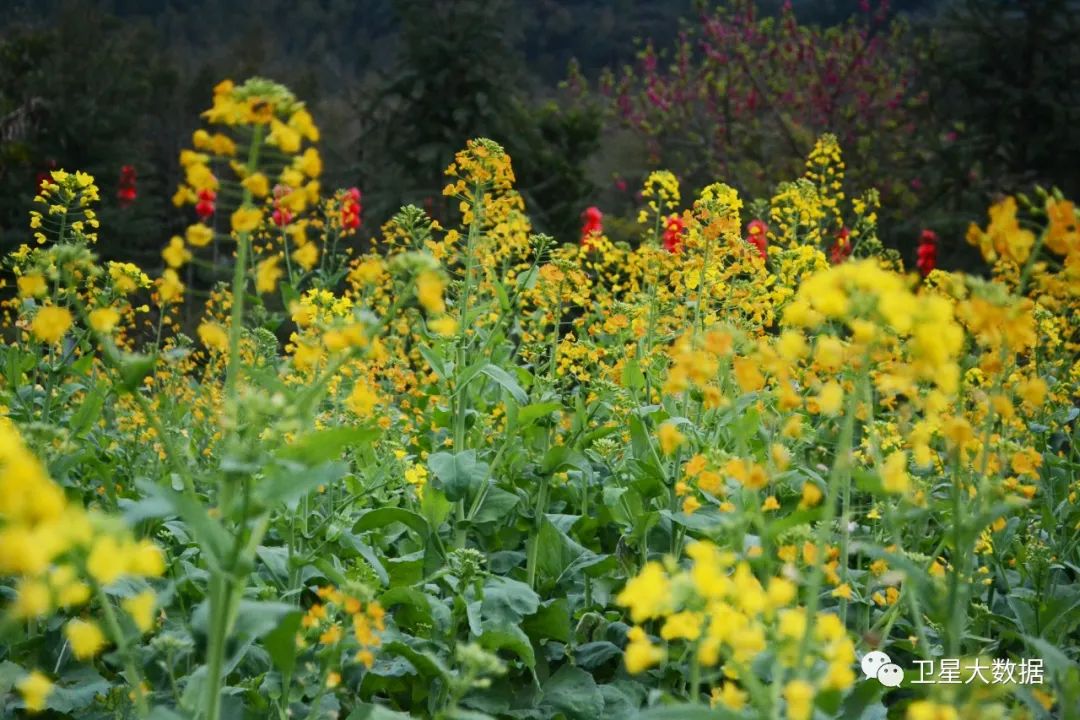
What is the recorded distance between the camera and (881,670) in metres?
2.56

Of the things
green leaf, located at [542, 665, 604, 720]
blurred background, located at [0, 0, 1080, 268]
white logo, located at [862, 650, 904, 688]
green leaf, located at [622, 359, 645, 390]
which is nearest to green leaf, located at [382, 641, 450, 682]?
green leaf, located at [542, 665, 604, 720]

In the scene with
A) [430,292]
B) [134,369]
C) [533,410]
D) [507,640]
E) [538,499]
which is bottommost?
[507,640]

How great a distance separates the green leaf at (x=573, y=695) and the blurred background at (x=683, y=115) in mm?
10082

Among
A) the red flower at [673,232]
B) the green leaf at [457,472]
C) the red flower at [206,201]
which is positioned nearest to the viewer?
the red flower at [206,201]

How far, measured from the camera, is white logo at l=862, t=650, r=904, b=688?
2504 mm

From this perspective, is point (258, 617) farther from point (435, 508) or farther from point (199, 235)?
point (435, 508)

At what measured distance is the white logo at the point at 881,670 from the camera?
250 centimetres

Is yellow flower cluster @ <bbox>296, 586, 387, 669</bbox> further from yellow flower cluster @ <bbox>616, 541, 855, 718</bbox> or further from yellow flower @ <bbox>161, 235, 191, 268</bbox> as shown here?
yellow flower @ <bbox>161, 235, 191, 268</bbox>

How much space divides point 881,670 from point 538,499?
1.19m

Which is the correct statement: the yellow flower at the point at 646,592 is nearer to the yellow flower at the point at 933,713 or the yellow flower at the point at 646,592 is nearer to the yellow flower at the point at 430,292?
the yellow flower at the point at 933,713

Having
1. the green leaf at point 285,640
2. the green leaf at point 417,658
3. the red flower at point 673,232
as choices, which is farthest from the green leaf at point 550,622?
the red flower at point 673,232

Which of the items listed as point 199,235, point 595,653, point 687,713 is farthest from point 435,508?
point 687,713

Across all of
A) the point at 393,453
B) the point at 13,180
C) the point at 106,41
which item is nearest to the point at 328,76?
the point at 106,41

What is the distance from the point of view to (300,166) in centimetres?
Answer: 180
